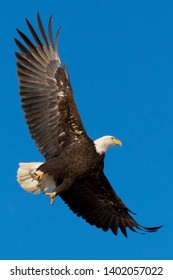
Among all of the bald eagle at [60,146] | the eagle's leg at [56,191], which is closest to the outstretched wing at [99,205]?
the bald eagle at [60,146]

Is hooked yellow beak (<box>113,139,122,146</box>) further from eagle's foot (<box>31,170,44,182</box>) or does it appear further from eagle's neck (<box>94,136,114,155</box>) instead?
eagle's foot (<box>31,170,44,182</box>)

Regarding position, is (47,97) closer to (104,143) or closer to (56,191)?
(104,143)

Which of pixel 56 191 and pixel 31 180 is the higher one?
pixel 31 180

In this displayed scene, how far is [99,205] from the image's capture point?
47.9ft

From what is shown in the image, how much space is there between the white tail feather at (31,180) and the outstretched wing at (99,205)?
25.7 inches

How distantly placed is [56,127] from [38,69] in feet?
3.24

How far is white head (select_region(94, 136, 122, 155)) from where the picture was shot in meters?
13.5

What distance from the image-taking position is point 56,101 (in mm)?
13812

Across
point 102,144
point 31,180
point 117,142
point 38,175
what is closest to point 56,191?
point 38,175

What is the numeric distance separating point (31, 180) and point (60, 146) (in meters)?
0.75

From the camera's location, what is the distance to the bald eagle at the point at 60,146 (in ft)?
43.8

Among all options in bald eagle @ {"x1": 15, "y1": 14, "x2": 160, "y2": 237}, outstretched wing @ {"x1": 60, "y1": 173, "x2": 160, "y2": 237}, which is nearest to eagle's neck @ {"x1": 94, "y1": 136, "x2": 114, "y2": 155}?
bald eagle @ {"x1": 15, "y1": 14, "x2": 160, "y2": 237}
